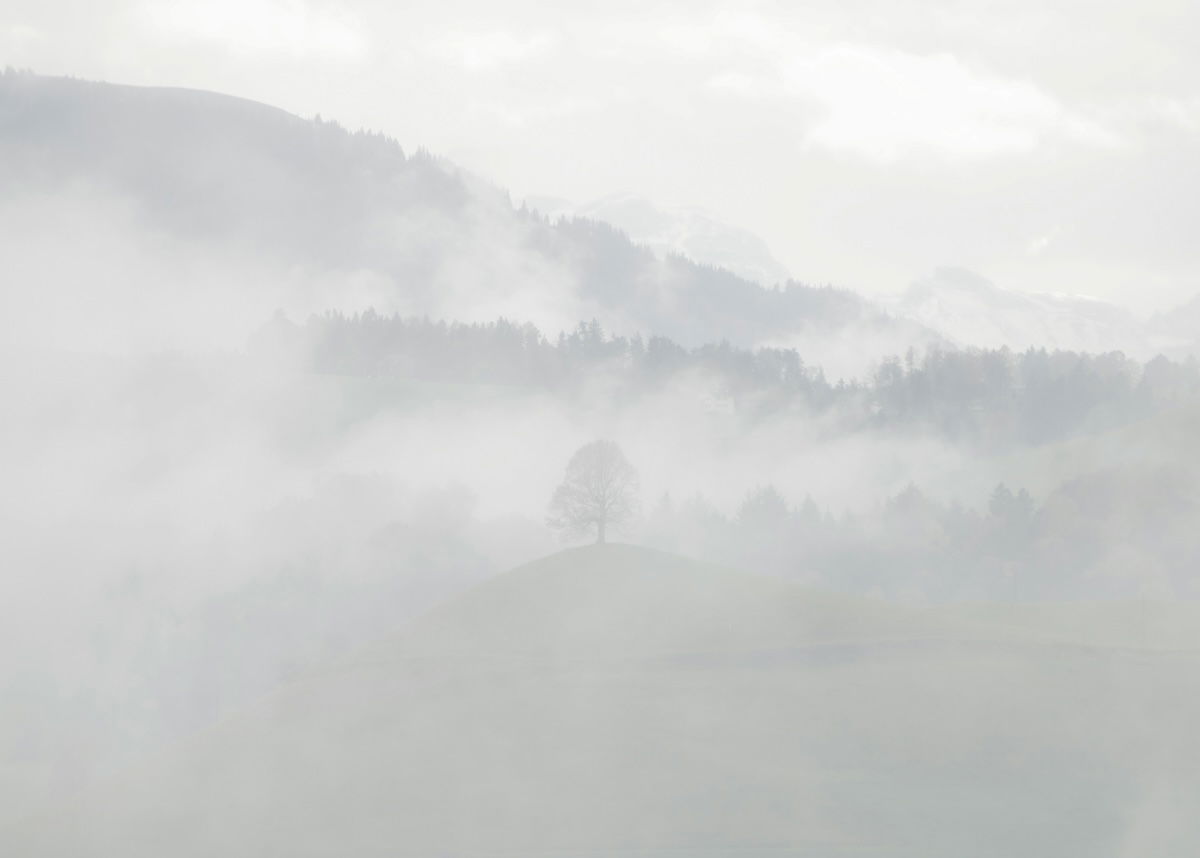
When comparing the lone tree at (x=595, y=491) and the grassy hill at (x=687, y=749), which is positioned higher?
the lone tree at (x=595, y=491)

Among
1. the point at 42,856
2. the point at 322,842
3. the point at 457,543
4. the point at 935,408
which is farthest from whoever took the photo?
the point at 935,408

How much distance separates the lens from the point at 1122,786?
194 feet

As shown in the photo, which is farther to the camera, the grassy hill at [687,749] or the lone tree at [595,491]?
the lone tree at [595,491]

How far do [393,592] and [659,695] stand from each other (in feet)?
216

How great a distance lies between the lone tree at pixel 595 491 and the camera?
10300 centimetres

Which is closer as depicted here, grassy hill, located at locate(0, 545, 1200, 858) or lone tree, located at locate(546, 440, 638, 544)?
grassy hill, located at locate(0, 545, 1200, 858)

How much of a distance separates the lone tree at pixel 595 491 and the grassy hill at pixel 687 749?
15.7 m

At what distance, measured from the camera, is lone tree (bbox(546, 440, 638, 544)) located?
10300 centimetres

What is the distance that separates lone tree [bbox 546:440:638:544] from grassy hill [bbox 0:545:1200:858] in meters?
15.7

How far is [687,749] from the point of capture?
64.5m

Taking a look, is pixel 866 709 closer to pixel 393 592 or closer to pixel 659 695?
pixel 659 695

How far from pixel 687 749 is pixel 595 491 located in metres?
40.2

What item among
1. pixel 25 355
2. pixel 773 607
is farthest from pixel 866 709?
pixel 25 355

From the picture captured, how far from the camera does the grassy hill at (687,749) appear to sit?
55656 millimetres
